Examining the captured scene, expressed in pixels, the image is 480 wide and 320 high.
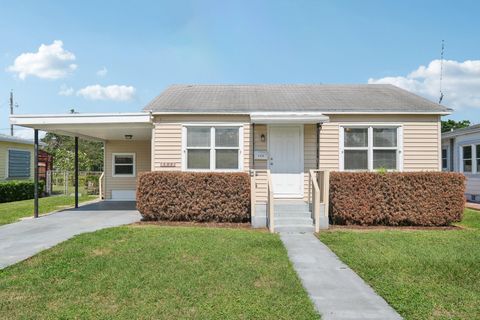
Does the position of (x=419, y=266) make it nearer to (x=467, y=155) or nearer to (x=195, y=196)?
(x=195, y=196)

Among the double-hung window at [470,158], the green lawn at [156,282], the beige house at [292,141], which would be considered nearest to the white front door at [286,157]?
the beige house at [292,141]

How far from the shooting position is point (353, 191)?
8.34 m

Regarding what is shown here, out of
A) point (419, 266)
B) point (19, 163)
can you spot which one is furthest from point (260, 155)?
point (19, 163)

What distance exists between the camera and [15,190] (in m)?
15.2

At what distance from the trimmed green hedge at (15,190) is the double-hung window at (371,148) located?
48.1 ft

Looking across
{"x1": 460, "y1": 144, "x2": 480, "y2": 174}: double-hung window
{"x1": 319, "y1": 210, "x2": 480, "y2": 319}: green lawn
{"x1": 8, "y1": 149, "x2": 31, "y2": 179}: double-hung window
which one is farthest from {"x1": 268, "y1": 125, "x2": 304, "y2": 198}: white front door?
{"x1": 8, "y1": 149, "x2": 31, "y2": 179}: double-hung window

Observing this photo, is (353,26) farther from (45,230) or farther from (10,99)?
(10,99)

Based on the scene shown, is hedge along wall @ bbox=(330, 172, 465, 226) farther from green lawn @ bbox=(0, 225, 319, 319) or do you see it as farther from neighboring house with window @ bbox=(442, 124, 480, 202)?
neighboring house with window @ bbox=(442, 124, 480, 202)

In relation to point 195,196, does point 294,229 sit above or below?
below

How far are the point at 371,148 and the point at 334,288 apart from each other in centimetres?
668

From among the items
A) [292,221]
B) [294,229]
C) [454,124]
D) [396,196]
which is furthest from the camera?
[454,124]

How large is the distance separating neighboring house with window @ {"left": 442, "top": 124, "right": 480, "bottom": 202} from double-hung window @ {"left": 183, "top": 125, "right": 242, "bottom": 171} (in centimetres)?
1154

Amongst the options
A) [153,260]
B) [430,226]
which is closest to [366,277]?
[153,260]

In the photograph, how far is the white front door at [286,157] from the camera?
9.74 m
